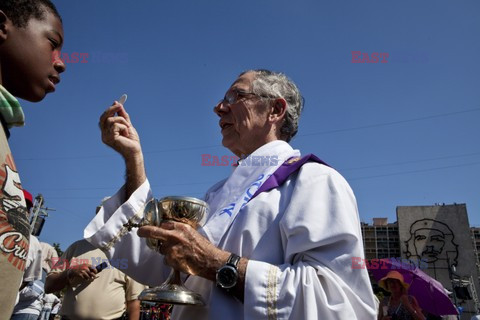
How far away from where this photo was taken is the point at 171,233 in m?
1.52

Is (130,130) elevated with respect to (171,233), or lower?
elevated

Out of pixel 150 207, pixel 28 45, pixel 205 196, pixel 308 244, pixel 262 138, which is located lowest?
pixel 308 244

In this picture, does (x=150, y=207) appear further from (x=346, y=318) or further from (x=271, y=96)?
(x=271, y=96)

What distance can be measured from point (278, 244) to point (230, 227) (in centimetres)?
25

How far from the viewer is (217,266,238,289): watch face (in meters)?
1.45

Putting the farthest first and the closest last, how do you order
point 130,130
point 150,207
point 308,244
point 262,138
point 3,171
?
point 262,138 → point 130,130 → point 150,207 → point 308,244 → point 3,171

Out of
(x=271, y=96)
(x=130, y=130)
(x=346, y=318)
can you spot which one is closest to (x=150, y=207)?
(x=130, y=130)

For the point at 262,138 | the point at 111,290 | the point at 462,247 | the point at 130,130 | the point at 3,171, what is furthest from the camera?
the point at 462,247

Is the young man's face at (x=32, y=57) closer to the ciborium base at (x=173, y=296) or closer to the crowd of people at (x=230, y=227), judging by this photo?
the crowd of people at (x=230, y=227)

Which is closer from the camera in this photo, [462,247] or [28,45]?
[28,45]

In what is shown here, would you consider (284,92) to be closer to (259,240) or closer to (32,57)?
(259,240)

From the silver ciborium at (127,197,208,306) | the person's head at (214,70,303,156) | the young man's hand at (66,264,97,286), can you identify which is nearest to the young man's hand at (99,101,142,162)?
the silver ciborium at (127,197,208,306)

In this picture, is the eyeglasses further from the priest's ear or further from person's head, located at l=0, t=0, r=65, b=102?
person's head, located at l=0, t=0, r=65, b=102

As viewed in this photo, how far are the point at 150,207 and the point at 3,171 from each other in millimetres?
674
